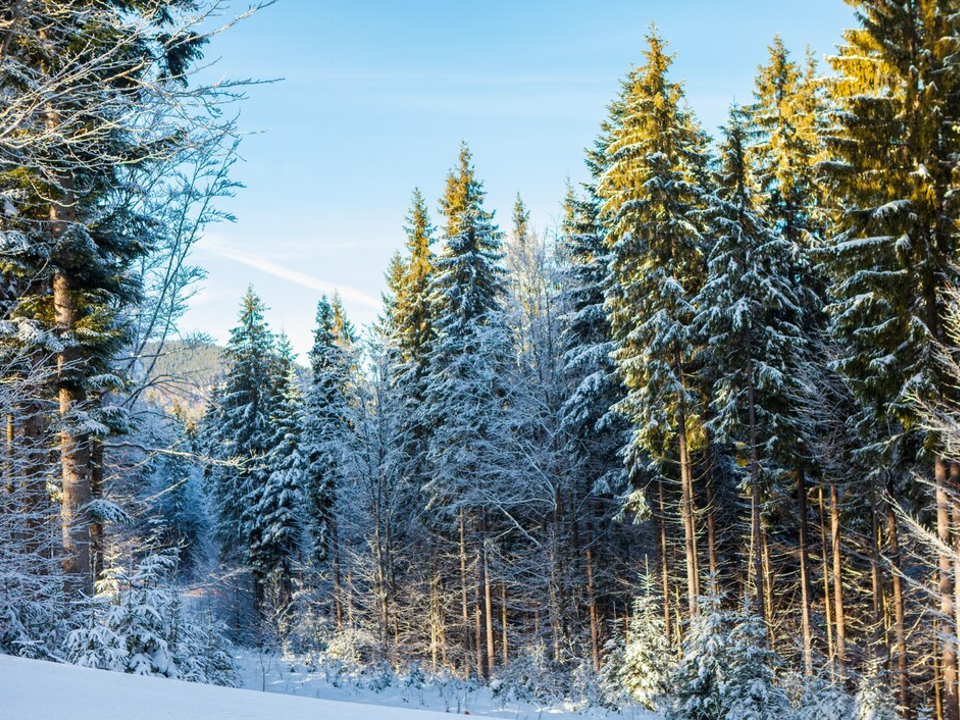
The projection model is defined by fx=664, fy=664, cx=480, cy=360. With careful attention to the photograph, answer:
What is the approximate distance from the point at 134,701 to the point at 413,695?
45.3 ft

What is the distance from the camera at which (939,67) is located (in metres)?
13.2

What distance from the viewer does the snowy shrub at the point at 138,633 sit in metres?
8.82

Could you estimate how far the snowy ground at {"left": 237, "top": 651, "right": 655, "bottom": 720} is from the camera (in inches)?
526

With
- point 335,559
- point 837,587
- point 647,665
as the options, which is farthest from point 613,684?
point 335,559

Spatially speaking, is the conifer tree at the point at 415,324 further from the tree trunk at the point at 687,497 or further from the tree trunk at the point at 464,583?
the tree trunk at the point at 687,497

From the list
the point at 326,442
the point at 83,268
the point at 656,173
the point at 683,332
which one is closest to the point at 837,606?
the point at 683,332

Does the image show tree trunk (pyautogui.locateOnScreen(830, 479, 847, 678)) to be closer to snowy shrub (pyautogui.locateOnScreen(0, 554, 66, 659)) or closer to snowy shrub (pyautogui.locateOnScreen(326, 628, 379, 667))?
snowy shrub (pyautogui.locateOnScreen(326, 628, 379, 667))

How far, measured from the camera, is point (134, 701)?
9.84 ft

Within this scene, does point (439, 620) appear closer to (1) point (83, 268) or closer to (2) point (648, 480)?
(2) point (648, 480)

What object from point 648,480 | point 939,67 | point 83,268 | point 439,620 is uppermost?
point 939,67

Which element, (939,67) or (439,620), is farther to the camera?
(439,620)

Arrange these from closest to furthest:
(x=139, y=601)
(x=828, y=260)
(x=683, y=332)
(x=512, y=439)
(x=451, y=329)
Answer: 1. (x=139, y=601)
2. (x=828, y=260)
3. (x=683, y=332)
4. (x=512, y=439)
5. (x=451, y=329)

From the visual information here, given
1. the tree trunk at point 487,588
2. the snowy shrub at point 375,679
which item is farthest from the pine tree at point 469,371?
the snowy shrub at point 375,679

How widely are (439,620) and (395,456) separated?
7.84 meters
